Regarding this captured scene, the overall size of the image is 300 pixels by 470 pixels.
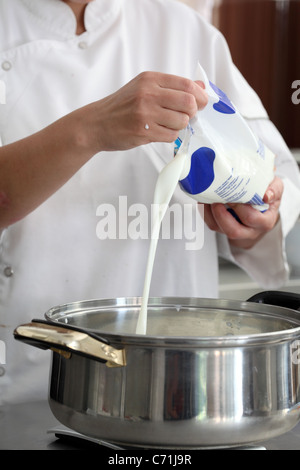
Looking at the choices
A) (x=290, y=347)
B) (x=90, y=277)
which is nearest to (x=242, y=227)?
(x=90, y=277)

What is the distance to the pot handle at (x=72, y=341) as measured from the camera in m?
0.70

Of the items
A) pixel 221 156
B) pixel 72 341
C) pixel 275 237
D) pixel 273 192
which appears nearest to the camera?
pixel 72 341

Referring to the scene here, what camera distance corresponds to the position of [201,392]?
2.38 feet

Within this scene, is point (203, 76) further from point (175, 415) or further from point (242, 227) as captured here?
point (175, 415)

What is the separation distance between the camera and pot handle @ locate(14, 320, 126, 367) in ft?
2.29

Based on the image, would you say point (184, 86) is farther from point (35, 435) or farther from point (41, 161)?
point (35, 435)

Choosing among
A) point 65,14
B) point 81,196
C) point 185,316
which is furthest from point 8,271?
point 65,14

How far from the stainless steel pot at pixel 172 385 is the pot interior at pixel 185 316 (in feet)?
0.51

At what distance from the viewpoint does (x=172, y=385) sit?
72 centimetres

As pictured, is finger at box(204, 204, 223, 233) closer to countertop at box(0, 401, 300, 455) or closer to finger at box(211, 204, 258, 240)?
finger at box(211, 204, 258, 240)

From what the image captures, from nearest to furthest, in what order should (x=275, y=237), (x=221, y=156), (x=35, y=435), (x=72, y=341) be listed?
(x=72, y=341) < (x=35, y=435) < (x=221, y=156) < (x=275, y=237)

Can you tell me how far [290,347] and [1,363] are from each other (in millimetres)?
581

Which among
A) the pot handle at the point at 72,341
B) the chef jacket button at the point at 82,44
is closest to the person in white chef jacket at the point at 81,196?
the chef jacket button at the point at 82,44

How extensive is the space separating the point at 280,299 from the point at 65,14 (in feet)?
2.00
